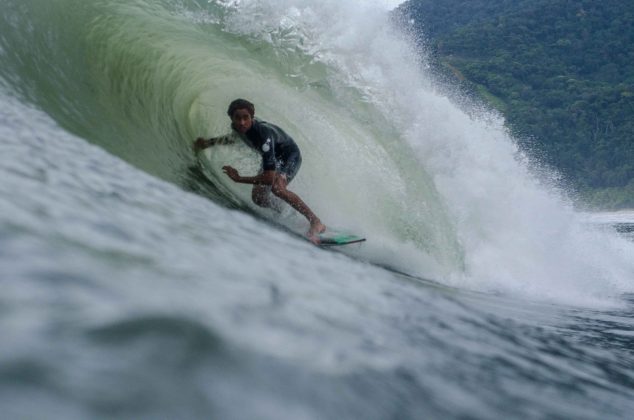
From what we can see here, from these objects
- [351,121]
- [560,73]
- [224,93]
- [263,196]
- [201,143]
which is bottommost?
[263,196]

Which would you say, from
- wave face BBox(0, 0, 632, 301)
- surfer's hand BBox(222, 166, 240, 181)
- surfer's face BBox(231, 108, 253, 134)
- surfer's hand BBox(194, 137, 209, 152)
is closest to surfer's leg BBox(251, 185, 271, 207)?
surfer's hand BBox(222, 166, 240, 181)

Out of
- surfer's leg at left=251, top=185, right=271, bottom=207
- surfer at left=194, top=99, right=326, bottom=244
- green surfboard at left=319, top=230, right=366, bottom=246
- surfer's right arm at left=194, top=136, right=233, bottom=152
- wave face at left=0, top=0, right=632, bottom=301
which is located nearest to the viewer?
green surfboard at left=319, top=230, right=366, bottom=246

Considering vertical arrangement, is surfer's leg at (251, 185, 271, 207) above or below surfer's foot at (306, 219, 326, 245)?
above

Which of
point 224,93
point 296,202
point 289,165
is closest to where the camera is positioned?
point 296,202

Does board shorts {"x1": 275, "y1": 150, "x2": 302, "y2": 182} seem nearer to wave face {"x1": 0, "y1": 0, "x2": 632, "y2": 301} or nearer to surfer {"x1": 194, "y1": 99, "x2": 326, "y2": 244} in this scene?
surfer {"x1": 194, "y1": 99, "x2": 326, "y2": 244}

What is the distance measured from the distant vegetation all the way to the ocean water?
4421 cm

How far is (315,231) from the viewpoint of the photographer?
4.78 m

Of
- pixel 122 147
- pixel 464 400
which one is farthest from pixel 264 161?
pixel 464 400

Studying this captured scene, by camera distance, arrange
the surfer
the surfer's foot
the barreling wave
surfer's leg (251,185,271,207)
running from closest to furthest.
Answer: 1. the surfer's foot
2. the barreling wave
3. the surfer
4. surfer's leg (251,185,271,207)

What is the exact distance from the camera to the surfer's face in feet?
17.0

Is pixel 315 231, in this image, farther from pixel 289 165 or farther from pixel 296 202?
pixel 289 165

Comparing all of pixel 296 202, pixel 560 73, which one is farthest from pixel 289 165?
pixel 560 73

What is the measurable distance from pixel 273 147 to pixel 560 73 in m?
74.3

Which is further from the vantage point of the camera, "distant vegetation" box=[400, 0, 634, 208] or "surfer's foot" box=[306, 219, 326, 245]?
"distant vegetation" box=[400, 0, 634, 208]
